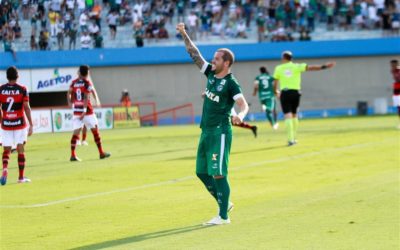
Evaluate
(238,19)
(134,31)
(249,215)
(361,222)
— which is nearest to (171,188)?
(249,215)

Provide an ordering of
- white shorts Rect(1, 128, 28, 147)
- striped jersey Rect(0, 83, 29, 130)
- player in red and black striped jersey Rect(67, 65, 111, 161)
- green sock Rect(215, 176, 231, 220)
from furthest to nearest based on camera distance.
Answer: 1. player in red and black striped jersey Rect(67, 65, 111, 161)
2. white shorts Rect(1, 128, 28, 147)
3. striped jersey Rect(0, 83, 29, 130)
4. green sock Rect(215, 176, 231, 220)

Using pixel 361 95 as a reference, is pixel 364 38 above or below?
above

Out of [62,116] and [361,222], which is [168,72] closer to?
[62,116]

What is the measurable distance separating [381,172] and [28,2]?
10.5m

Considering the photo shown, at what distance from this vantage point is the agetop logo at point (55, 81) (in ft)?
169

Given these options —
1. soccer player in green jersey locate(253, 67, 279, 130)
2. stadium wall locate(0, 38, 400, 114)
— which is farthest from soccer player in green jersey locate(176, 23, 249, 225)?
stadium wall locate(0, 38, 400, 114)

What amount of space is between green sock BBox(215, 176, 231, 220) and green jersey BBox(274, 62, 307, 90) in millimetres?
14950

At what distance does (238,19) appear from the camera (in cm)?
5538

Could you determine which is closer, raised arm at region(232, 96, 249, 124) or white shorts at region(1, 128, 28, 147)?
raised arm at region(232, 96, 249, 124)

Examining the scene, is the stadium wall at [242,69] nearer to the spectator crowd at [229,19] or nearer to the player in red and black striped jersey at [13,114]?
the spectator crowd at [229,19]

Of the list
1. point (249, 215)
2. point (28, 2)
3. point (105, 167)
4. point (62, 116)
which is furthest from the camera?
point (62, 116)

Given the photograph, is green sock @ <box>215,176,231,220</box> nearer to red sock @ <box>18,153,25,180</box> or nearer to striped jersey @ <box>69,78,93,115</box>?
red sock @ <box>18,153,25,180</box>

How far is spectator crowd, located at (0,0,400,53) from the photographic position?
153 feet

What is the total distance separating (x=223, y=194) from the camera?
12.2 m
